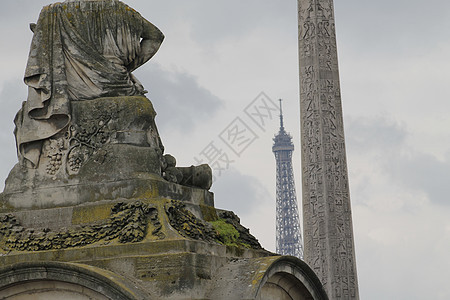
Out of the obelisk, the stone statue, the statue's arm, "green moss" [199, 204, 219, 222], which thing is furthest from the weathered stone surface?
the obelisk

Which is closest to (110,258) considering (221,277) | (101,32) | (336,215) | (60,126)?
(221,277)

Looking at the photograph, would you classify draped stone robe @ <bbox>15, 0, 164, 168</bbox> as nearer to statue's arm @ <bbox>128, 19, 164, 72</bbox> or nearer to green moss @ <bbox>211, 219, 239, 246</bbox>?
statue's arm @ <bbox>128, 19, 164, 72</bbox>

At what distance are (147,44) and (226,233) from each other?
2968 mm

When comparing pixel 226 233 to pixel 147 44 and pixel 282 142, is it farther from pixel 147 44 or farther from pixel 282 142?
pixel 282 142

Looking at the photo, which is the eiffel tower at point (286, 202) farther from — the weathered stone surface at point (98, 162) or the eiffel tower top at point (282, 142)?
the weathered stone surface at point (98, 162)

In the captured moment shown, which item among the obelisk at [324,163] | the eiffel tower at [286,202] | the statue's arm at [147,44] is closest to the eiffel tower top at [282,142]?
the eiffel tower at [286,202]

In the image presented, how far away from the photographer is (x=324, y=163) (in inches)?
1152

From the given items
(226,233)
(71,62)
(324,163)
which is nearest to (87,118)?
(71,62)

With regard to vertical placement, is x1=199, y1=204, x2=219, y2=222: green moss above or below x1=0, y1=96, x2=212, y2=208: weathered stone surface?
below

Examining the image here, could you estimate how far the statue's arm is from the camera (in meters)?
13.4

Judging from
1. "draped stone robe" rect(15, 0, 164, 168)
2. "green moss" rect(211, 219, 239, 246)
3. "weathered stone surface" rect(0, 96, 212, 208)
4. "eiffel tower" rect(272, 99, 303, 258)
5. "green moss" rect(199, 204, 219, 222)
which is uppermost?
"eiffel tower" rect(272, 99, 303, 258)

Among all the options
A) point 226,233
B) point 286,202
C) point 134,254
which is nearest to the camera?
point 134,254

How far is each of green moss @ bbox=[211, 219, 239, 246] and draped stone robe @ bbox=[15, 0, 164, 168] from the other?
7.18ft

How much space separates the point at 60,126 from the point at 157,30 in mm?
2047
